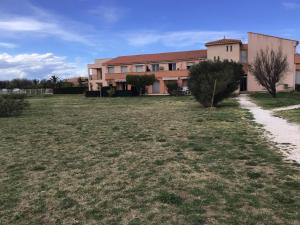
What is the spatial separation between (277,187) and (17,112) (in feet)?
64.8

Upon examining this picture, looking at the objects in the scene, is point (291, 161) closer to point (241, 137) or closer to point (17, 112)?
point (241, 137)

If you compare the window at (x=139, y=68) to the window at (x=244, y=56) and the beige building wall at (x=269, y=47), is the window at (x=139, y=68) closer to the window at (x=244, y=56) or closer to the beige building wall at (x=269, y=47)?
the window at (x=244, y=56)

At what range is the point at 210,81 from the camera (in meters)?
23.0

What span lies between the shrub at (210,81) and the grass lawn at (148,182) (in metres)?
12.3

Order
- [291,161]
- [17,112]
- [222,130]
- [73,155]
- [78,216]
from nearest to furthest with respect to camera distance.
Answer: [78,216] < [291,161] < [73,155] < [222,130] < [17,112]

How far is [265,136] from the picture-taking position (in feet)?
35.7

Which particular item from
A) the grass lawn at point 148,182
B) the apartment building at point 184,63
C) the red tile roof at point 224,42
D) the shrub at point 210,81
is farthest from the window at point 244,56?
the grass lawn at point 148,182

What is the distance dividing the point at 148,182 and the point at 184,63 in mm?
47445

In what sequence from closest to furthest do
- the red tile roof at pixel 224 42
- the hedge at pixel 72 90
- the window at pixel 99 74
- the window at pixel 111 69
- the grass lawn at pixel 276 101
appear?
1. the grass lawn at pixel 276 101
2. the red tile roof at pixel 224 42
3. the window at pixel 111 69
4. the window at pixel 99 74
5. the hedge at pixel 72 90

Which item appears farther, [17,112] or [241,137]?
[17,112]

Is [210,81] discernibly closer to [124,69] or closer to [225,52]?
[225,52]

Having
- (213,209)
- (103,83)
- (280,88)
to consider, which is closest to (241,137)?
(213,209)

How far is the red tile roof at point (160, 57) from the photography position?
52.2 meters

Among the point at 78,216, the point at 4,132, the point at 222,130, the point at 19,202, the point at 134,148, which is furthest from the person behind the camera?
the point at 4,132
